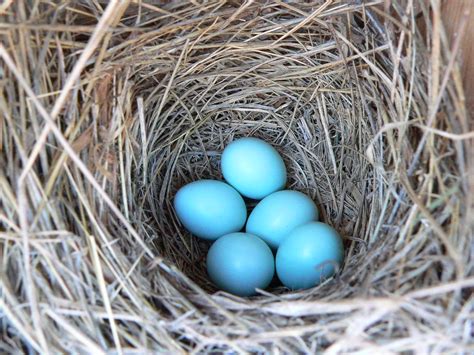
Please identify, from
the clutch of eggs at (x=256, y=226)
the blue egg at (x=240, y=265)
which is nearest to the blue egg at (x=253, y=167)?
the clutch of eggs at (x=256, y=226)

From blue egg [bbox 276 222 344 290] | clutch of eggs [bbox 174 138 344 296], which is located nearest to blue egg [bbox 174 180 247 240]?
clutch of eggs [bbox 174 138 344 296]

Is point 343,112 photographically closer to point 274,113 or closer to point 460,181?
point 274,113

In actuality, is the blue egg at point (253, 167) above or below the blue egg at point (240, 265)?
above

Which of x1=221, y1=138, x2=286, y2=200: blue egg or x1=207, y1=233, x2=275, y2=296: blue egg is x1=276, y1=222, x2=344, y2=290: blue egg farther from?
x1=221, y1=138, x2=286, y2=200: blue egg

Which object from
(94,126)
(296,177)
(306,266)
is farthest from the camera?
(296,177)

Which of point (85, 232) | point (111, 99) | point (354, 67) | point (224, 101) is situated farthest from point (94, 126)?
point (354, 67)

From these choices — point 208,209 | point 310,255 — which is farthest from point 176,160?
point 310,255

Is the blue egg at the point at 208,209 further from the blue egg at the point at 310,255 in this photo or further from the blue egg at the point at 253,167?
the blue egg at the point at 310,255
